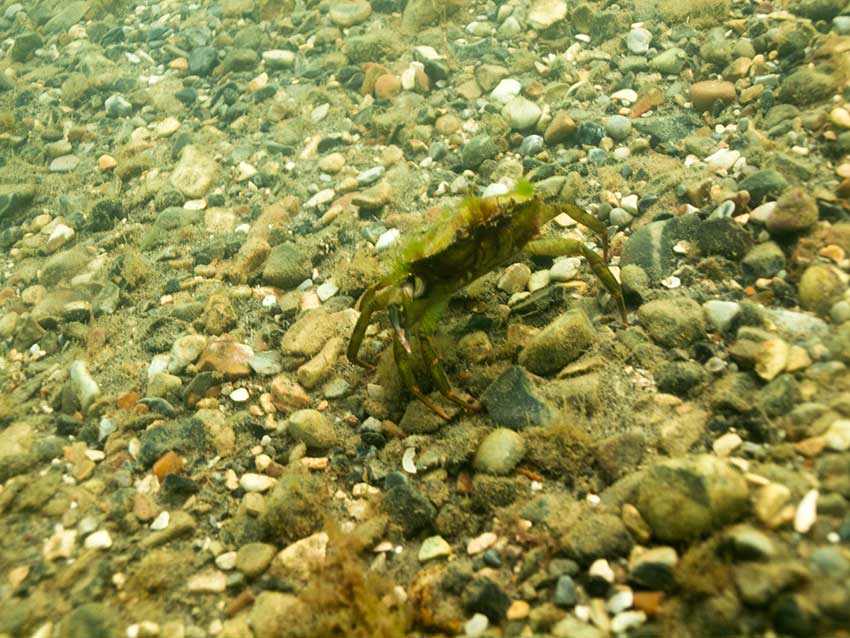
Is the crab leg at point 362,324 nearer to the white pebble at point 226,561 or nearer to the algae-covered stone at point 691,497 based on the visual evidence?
the white pebble at point 226,561

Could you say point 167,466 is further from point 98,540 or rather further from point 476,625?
point 476,625

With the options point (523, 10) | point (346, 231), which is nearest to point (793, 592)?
point (346, 231)

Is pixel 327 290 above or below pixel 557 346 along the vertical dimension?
below

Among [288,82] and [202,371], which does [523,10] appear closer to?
[288,82]

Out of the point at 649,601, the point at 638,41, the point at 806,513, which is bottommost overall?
the point at 649,601

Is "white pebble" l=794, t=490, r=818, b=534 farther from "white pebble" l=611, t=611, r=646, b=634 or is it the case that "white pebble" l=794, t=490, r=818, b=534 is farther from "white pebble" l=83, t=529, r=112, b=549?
"white pebble" l=83, t=529, r=112, b=549

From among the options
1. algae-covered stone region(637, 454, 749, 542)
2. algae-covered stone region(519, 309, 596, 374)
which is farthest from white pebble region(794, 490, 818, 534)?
algae-covered stone region(519, 309, 596, 374)

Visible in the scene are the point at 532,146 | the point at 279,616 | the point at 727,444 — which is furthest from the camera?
the point at 532,146

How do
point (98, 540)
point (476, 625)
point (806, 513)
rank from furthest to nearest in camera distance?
1. point (98, 540)
2. point (476, 625)
3. point (806, 513)

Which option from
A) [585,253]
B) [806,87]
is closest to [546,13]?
[806,87]
